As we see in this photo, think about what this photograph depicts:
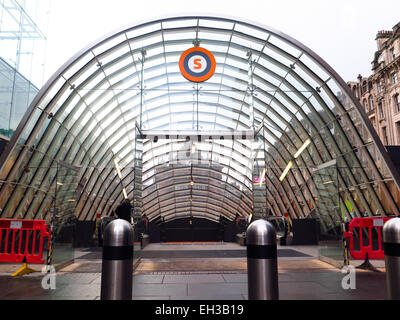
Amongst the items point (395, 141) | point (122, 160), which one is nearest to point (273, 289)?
point (122, 160)

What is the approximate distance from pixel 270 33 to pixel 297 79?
4.14 metres

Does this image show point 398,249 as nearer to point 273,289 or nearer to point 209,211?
point 273,289

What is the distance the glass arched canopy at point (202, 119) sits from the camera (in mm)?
17047

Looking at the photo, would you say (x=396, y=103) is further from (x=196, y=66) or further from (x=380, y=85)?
(x=196, y=66)

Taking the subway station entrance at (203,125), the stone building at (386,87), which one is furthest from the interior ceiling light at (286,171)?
the stone building at (386,87)

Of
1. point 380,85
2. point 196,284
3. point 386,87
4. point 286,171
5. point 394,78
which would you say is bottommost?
point 196,284

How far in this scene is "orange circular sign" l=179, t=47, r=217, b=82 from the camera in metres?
17.2

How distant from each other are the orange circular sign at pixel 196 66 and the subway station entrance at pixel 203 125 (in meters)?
0.06

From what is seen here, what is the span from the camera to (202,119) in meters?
24.4

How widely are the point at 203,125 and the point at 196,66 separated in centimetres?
580

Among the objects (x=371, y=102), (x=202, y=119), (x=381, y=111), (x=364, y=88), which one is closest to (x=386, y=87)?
(x=381, y=111)

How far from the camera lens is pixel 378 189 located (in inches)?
755

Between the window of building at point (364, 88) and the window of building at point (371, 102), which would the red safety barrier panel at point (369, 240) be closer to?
the window of building at point (371, 102)

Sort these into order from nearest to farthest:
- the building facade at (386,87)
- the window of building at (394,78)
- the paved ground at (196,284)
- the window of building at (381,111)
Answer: the paved ground at (196,284), the building facade at (386,87), the window of building at (394,78), the window of building at (381,111)
